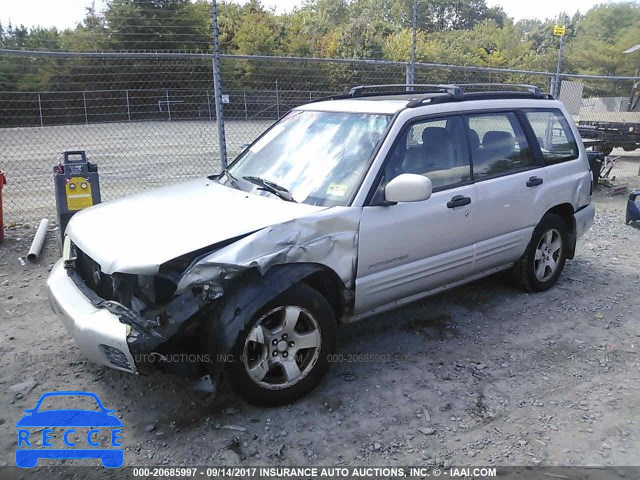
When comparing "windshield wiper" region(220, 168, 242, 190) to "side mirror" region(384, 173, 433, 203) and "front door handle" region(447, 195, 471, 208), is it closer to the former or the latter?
"side mirror" region(384, 173, 433, 203)

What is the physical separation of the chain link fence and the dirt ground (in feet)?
19.4

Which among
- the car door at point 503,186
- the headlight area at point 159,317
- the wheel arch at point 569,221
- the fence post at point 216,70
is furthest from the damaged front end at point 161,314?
the wheel arch at point 569,221

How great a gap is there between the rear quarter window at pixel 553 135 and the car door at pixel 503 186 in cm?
20

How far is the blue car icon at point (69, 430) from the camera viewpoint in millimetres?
2896

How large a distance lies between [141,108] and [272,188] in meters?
19.5

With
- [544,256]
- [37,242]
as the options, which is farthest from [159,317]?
[37,242]

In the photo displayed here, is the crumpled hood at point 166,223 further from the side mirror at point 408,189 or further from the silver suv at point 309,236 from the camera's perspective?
the side mirror at point 408,189

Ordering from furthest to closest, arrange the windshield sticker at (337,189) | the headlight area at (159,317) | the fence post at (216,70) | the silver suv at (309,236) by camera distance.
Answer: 1. the fence post at (216,70)
2. the windshield sticker at (337,189)
3. the silver suv at (309,236)
4. the headlight area at (159,317)

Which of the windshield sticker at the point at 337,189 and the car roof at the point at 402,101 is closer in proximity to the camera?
the windshield sticker at the point at 337,189

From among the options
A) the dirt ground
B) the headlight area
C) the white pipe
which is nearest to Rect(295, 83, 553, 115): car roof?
the dirt ground

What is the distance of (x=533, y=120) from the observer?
4.89 meters

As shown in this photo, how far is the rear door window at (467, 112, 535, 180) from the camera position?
4.32 meters

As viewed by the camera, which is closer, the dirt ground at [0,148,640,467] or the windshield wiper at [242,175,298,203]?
the dirt ground at [0,148,640,467]

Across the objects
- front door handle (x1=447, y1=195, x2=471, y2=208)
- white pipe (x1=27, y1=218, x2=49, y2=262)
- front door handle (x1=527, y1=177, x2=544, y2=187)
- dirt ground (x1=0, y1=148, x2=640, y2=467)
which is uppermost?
front door handle (x1=527, y1=177, x2=544, y2=187)
